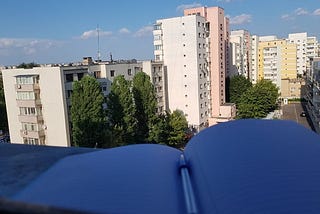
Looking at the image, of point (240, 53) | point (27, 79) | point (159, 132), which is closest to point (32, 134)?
point (27, 79)

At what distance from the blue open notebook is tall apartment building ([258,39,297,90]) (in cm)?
3681

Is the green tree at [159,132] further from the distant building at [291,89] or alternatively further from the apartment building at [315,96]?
the distant building at [291,89]

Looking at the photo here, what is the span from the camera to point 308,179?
3240mm

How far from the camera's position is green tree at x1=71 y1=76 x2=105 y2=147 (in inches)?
461

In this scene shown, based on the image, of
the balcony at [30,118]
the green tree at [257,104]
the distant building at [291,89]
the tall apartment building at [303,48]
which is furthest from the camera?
Answer: the tall apartment building at [303,48]

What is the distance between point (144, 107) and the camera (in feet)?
48.4

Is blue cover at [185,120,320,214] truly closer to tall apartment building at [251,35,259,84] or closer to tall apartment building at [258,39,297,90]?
tall apartment building at [258,39,297,90]

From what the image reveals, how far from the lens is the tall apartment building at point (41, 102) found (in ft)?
47.0

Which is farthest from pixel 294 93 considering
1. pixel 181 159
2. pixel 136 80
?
pixel 181 159

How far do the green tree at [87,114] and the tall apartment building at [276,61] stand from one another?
32.0 meters

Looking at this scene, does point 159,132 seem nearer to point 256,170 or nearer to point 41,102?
point 41,102

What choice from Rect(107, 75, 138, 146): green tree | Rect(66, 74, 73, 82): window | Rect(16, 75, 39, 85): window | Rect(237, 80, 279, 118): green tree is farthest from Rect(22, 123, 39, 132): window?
Rect(237, 80, 279, 118): green tree

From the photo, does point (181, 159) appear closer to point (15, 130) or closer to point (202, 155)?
point (202, 155)

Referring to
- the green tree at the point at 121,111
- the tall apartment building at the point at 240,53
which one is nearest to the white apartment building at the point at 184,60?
the green tree at the point at 121,111
